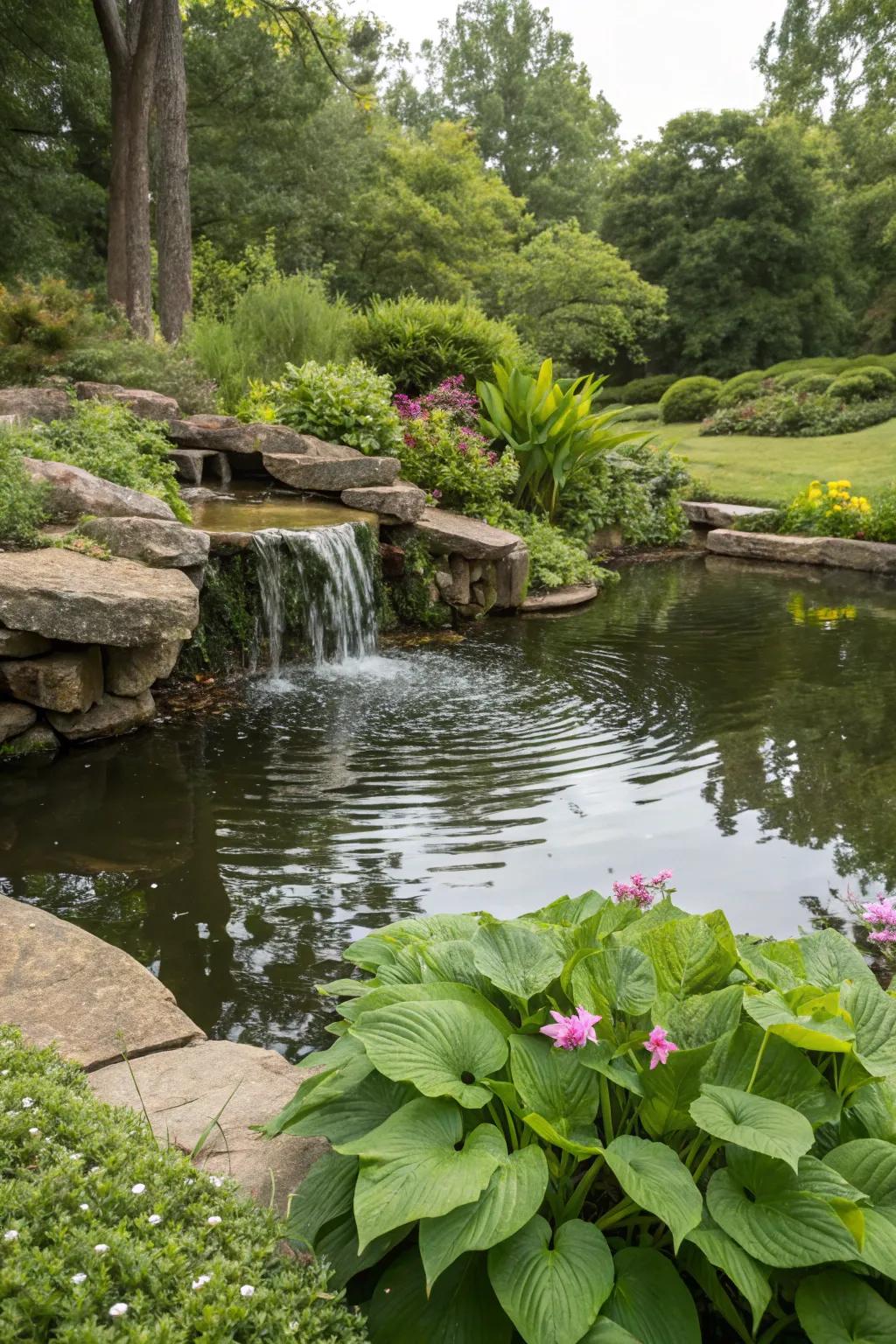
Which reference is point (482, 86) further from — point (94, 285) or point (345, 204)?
point (94, 285)

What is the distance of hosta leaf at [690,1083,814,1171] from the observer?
135 centimetres

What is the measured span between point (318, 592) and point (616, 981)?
534cm

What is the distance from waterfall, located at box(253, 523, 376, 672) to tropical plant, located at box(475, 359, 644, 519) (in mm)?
3557

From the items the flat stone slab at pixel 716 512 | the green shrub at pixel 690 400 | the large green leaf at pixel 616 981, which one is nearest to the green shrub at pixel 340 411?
the flat stone slab at pixel 716 512

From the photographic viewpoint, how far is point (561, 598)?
29.2 ft

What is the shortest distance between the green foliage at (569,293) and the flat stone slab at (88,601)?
46.9 feet

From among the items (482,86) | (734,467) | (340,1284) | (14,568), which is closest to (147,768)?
(14,568)

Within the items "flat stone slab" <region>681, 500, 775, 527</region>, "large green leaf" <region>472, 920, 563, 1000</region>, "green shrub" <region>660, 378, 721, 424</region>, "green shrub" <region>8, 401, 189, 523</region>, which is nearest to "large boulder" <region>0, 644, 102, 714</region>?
"green shrub" <region>8, 401, 189, 523</region>

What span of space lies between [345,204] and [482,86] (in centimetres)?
2135

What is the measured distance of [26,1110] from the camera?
1574 millimetres

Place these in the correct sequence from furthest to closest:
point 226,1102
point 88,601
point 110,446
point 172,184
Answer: point 172,184
point 110,446
point 88,601
point 226,1102

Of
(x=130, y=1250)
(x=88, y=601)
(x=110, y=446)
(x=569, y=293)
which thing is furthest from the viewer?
(x=569, y=293)

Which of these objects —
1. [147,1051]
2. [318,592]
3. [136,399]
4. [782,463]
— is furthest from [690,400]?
[147,1051]

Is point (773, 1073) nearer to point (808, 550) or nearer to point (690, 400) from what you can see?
point (808, 550)
